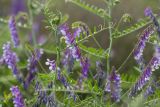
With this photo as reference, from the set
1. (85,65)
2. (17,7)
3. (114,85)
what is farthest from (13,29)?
(17,7)

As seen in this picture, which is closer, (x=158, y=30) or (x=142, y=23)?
(x=158, y=30)

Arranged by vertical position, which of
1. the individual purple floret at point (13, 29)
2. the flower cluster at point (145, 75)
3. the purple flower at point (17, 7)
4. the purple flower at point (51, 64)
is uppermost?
the purple flower at point (17, 7)

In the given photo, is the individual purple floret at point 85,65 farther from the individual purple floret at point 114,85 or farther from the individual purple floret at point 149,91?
the individual purple floret at point 149,91

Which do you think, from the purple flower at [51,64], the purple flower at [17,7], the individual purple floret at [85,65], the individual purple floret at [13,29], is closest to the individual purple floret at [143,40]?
the individual purple floret at [85,65]

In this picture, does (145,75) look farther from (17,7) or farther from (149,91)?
(17,7)

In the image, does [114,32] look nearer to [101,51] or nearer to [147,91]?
[101,51]

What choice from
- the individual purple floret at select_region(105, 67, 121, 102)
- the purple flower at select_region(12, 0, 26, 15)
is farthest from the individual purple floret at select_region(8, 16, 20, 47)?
the purple flower at select_region(12, 0, 26, 15)

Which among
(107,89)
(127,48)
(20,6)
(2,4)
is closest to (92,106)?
(107,89)

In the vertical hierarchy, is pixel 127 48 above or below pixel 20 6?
below
